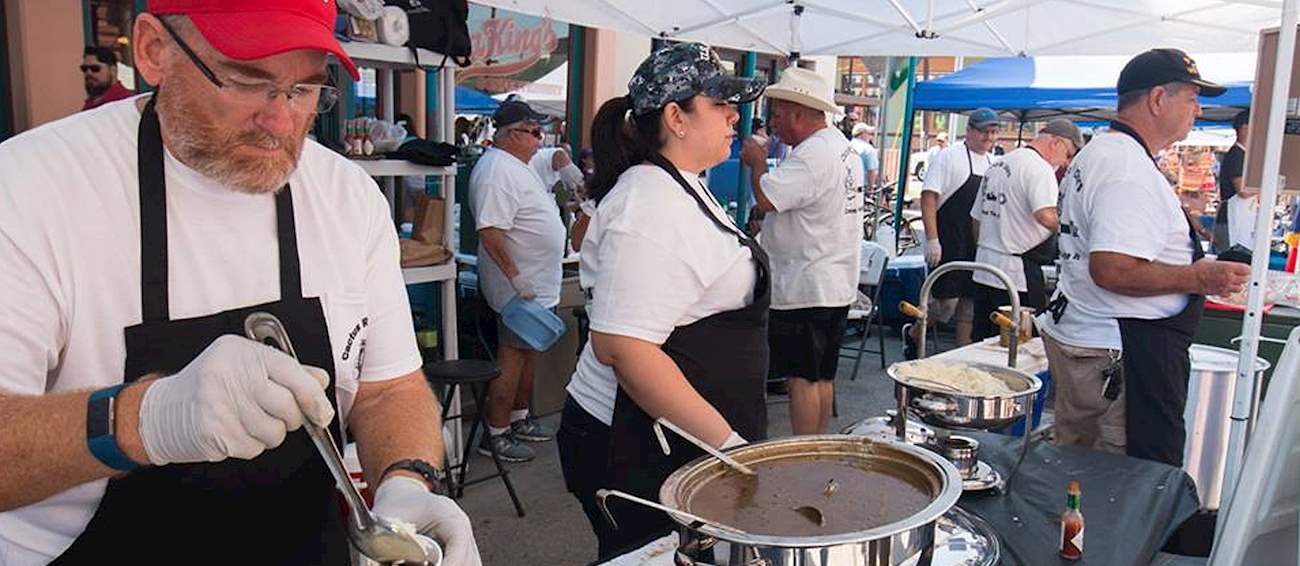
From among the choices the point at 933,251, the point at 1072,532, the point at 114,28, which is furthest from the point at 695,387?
the point at 933,251

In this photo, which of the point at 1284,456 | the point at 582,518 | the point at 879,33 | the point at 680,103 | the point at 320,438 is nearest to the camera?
the point at 320,438

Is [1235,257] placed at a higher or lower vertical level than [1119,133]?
lower

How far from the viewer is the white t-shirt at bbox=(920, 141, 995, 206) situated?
654 centimetres

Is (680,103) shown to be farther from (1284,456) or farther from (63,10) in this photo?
(63,10)

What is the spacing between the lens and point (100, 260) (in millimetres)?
1161

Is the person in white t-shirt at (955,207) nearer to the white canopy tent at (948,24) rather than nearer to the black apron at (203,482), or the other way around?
the white canopy tent at (948,24)

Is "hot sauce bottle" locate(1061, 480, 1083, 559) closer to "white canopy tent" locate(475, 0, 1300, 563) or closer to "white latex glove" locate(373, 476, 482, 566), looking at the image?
"white latex glove" locate(373, 476, 482, 566)

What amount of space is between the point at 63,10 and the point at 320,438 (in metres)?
4.06

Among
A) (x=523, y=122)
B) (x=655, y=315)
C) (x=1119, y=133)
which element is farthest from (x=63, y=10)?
(x=1119, y=133)

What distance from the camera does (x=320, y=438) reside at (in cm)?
106

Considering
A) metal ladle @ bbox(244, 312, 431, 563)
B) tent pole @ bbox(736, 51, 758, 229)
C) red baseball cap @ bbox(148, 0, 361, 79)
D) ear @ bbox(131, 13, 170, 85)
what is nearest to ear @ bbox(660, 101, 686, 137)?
red baseball cap @ bbox(148, 0, 361, 79)

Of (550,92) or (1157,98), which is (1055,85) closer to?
(550,92)

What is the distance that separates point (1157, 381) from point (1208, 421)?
1076 mm

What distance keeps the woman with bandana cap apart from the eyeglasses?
82 centimetres
